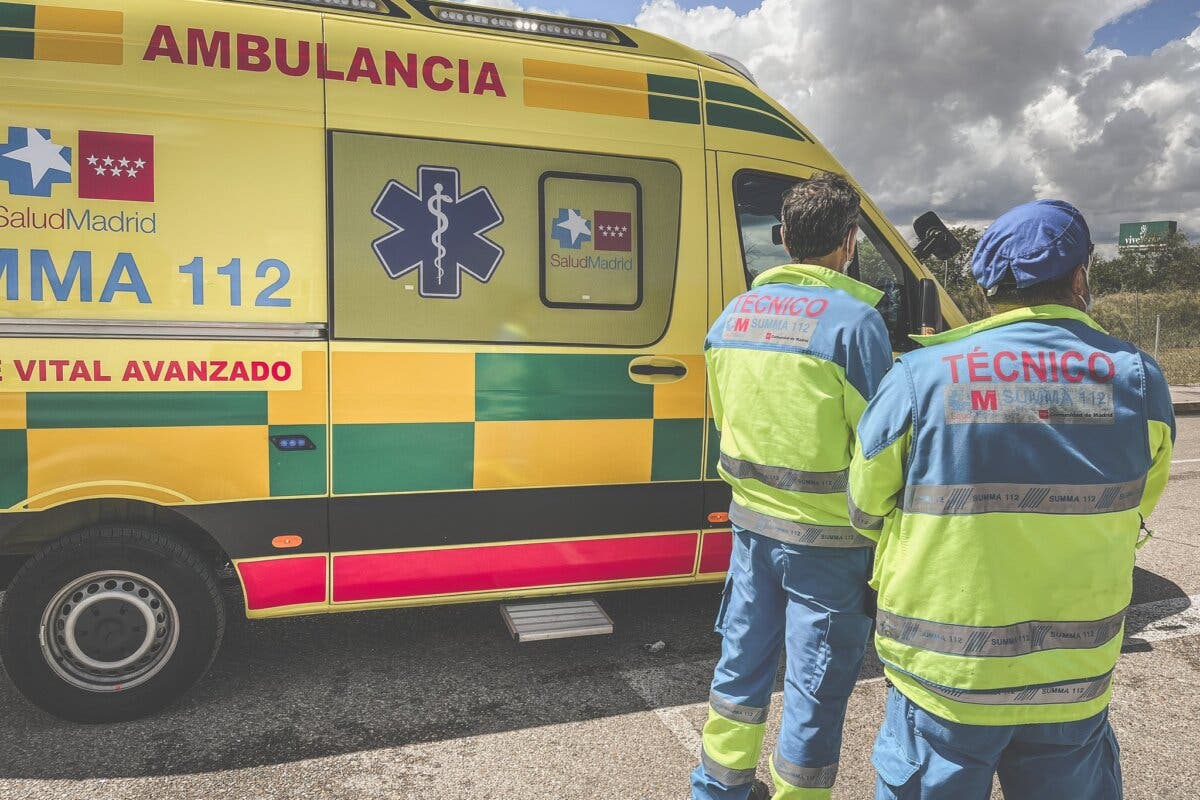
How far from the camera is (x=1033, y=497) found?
1477 mm

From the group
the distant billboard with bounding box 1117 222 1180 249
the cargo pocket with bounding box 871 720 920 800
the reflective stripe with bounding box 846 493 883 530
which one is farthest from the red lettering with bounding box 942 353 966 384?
the distant billboard with bounding box 1117 222 1180 249

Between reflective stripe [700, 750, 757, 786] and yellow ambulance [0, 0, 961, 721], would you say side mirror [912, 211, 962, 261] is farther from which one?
reflective stripe [700, 750, 757, 786]

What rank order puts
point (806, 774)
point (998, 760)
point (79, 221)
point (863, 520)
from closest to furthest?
point (998, 760)
point (863, 520)
point (806, 774)
point (79, 221)

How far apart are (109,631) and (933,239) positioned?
3.73 metres

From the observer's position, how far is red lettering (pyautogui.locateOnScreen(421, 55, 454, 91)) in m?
3.18

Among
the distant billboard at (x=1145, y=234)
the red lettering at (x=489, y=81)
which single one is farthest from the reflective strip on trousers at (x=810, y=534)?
the distant billboard at (x=1145, y=234)

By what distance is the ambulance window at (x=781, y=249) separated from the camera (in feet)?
11.7

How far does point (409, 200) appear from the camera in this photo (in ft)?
10.3

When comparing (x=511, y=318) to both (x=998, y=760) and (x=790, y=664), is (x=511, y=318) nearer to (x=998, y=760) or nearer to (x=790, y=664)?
(x=790, y=664)

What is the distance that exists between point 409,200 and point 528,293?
552mm

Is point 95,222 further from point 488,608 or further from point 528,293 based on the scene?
point 488,608

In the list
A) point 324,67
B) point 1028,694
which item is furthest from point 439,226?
point 1028,694

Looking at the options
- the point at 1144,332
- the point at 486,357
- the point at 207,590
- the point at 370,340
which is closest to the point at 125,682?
the point at 207,590

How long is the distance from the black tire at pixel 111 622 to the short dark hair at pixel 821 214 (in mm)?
2356
